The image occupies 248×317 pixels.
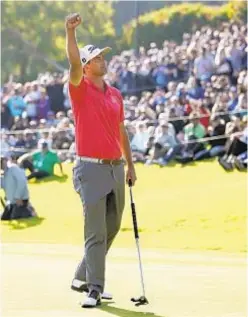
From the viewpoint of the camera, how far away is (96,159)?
25.9ft

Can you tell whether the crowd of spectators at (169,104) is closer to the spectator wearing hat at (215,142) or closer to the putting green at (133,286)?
the spectator wearing hat at (215,142)

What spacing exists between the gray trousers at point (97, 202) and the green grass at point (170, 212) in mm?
6534

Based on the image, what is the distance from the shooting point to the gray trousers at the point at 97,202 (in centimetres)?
788

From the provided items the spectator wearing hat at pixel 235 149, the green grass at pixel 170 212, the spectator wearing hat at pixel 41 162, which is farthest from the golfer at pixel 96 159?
the spectator wearing hat at pixel 41 162

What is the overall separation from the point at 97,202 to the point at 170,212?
10.0 metres

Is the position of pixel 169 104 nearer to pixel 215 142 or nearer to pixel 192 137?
pixel 192 137

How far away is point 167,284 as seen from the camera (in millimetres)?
8789

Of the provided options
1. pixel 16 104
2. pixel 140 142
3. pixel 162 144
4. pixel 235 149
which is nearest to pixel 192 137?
pixel 162 144

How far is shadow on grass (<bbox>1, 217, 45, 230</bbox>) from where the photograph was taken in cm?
1838

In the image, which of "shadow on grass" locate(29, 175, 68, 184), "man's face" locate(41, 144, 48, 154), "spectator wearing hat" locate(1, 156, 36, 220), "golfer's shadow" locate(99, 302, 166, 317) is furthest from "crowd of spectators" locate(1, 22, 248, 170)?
"golfer's shadow" locate(99, 302, 166, 317)

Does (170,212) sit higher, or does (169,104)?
(169,104)

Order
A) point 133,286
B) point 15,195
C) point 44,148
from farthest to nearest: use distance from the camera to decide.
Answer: point 44,148 < point 15,195 < point 133,286

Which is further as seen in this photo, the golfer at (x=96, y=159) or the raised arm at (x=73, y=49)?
the golfer at (x=96, y=159)

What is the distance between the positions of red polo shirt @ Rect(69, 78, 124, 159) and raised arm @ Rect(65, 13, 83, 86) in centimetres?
9
